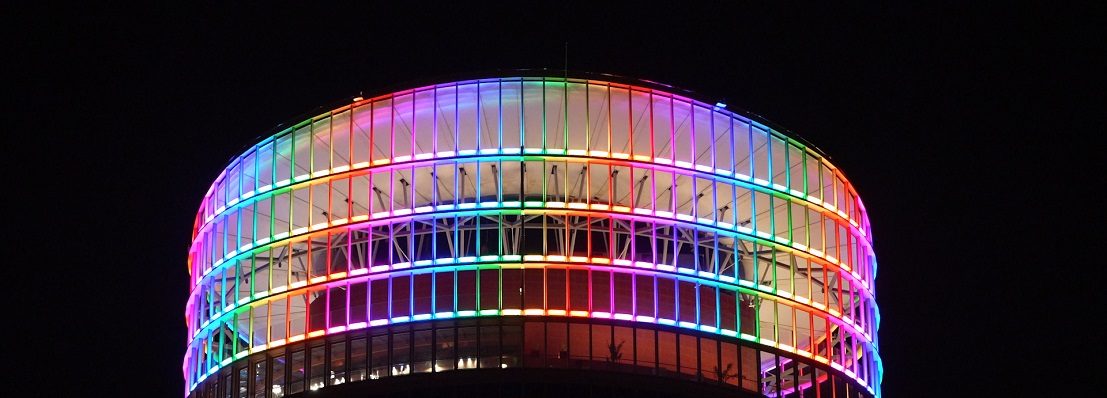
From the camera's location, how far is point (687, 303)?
9750cm

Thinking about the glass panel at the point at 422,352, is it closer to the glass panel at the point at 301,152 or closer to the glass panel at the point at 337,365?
the glass panel at the point at 337,365

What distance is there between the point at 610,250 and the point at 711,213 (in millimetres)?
8313

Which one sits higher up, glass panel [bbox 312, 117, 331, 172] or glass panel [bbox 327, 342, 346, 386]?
glass panel [bbox 312, 117, 331, 172]

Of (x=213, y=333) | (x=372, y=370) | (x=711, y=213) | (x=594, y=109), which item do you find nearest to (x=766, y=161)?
(x=711, y=213)

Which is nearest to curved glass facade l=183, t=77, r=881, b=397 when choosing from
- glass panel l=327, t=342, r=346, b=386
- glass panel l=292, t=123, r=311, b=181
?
glass panel l=292, t=123, r=311, b=181

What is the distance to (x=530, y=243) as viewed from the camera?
98.6 metres

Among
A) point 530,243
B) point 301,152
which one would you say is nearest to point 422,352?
point 530,243

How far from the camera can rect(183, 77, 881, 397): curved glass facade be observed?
316 ft

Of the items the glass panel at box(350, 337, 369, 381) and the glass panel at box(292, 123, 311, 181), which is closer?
the glass panel at box(350, 337, 369, 381)

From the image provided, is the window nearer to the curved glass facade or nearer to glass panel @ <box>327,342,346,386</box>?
the curved glass facade

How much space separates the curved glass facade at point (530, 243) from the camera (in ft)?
316

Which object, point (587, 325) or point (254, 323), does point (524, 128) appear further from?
point (254, 323)

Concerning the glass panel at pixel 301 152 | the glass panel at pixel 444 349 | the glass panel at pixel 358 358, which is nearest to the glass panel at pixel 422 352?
the glass panel at pixel 444 349

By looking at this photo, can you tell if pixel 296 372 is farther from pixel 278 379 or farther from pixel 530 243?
pixel 530 243
